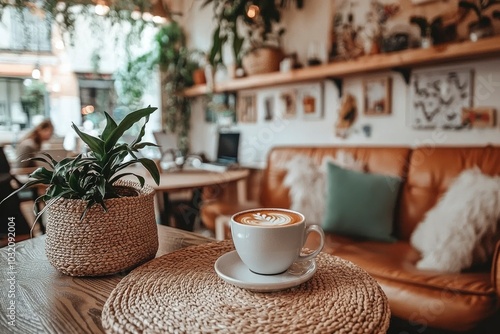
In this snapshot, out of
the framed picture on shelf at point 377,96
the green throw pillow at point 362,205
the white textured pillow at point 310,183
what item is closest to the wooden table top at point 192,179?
the white textured pillow at point 310,183

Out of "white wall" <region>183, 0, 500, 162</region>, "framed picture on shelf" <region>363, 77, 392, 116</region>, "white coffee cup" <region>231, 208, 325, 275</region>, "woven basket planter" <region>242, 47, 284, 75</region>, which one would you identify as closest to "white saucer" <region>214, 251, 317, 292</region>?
"white coffee cup" <region>231, 208, 325, 275</region>

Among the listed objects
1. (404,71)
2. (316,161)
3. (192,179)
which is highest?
(404,71)

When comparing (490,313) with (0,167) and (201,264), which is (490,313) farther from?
(0,167)

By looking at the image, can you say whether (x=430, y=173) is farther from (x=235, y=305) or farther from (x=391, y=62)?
(x=235, y=305)

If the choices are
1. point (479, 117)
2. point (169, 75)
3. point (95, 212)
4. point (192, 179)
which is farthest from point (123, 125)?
point (169, 75)

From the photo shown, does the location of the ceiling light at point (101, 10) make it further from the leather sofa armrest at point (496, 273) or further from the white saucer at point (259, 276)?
the leather sofa armrest at point (496, 273)

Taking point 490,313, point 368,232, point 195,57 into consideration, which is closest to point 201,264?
point 490,313

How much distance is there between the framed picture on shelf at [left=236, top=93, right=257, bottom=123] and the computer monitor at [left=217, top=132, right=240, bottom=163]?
28 cm

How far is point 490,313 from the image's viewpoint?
4.31 feet

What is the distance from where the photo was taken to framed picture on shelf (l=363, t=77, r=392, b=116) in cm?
259

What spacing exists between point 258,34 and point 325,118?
1033 millimetres

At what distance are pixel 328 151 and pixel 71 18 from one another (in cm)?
203

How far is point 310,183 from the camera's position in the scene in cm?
221

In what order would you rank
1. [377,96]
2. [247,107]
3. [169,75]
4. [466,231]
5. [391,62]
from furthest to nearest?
[169,75] → [247,107] → [377,96] → [391,62] → [466,231]
